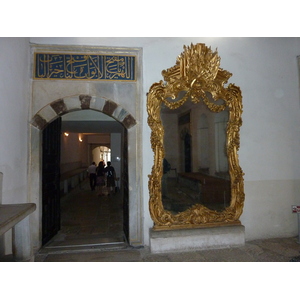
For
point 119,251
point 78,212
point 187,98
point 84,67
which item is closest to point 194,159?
point 187,98

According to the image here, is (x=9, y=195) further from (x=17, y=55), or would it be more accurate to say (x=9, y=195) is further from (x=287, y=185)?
(x=287, y=185)

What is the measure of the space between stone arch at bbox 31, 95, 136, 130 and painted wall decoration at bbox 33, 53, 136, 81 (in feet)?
1.11

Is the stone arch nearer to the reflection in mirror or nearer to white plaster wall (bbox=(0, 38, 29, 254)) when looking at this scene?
white plaster wall (bbox=(0, 38, 29, 254))

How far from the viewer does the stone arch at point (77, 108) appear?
3053 mm

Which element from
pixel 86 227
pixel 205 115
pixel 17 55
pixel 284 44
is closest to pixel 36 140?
pixel 17 55

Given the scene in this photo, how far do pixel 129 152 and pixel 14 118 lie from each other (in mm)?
1549

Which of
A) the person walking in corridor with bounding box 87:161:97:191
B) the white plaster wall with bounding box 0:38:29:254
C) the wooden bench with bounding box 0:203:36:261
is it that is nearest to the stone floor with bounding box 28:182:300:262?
the white plaster wall with bounding box 0:38:29:254

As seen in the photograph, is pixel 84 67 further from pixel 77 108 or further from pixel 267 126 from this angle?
pixel 267 126

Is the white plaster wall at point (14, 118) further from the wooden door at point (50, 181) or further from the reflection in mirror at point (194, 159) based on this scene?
the reflection in mirror at point (194, 159)

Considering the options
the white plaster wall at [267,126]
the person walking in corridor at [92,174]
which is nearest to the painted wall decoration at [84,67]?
the white plaster wall at [267,126]

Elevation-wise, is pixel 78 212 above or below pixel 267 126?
below

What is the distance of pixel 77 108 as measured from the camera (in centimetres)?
314

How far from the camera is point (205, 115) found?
3.32 m

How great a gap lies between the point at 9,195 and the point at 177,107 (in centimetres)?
248
